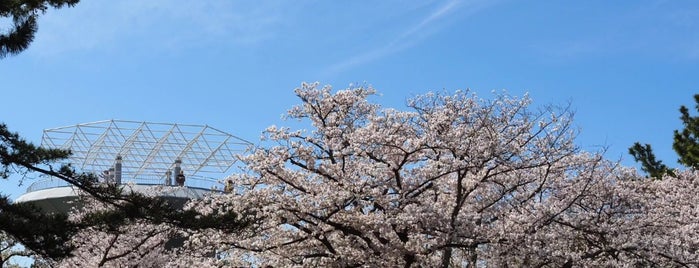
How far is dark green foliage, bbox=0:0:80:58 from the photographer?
47.9 ft

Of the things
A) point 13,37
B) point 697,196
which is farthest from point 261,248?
point 697,196

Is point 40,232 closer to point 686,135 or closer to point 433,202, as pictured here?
point 433,202

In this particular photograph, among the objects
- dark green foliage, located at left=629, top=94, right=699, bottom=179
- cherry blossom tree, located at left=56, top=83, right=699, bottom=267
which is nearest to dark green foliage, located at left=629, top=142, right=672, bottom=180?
dark green foliage, located at left=629, top=94, right=699, bottom=179

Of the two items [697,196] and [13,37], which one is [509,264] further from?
[13,37]

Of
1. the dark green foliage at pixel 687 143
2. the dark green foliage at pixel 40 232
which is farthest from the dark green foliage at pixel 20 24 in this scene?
the dark green foliage at pixel 687 143

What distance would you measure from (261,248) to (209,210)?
120 centimetres

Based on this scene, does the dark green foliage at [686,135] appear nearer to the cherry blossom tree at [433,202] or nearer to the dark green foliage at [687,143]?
the dark green foliage at [687,143]

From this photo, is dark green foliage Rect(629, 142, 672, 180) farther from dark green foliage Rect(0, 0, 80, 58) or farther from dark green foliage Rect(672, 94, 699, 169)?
dark green foliage Rect(0, 0, 80, 58)

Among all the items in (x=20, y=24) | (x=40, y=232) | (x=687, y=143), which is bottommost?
(x=40, y=232)

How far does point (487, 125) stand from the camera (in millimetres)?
14484

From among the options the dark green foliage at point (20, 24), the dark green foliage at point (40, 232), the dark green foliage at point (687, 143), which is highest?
the dark green foliage at point (687, 143)

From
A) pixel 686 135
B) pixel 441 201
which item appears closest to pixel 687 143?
pixel 686 135

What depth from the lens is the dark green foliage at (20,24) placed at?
1460cm

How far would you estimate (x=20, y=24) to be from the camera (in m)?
14.8
